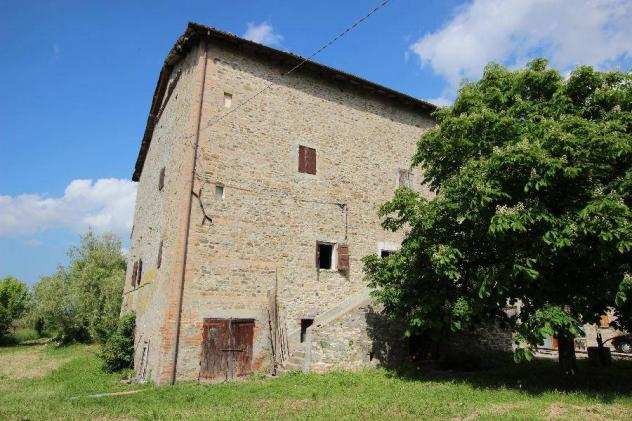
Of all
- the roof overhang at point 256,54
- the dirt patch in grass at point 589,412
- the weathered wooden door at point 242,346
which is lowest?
the dirt patch in grass at point 589,412

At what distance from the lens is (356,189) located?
634 inches

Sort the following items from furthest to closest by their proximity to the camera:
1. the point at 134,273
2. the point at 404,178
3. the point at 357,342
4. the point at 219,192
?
the point at 134,273, the point at 404,178, the point at 219,192, the point at 357,342

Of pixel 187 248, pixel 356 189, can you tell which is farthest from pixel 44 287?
pixel 356 189

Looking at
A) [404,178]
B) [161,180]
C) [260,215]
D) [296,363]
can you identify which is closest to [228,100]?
[260,215]

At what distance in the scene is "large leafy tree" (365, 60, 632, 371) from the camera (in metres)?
8.71

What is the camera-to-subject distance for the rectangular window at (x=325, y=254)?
582 inches

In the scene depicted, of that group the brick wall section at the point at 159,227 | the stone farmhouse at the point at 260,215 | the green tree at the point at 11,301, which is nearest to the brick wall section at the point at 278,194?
the stone farmhouse at the point at 260,215

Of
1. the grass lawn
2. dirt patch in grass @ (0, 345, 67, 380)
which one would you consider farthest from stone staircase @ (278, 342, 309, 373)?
dirt patch in grass @ (0, 345, 67, 380)

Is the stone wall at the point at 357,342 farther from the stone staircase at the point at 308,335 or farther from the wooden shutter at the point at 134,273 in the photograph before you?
the wooden shutter at the point at 134,273

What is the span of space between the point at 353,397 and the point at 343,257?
6.22m

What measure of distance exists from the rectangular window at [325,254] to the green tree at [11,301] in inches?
1267

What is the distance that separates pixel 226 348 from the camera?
12219 mm

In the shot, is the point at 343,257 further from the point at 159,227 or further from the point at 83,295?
the point at 83,295

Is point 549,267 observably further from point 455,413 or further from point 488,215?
point 455,413
